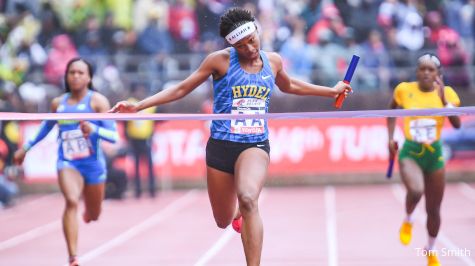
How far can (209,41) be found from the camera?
20.7 meters

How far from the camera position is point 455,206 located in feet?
55.3

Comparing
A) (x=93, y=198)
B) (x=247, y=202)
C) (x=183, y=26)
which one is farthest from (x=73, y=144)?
(x=183, y=26)

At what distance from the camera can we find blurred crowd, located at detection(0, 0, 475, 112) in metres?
20.1

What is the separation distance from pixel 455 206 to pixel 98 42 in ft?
27.1

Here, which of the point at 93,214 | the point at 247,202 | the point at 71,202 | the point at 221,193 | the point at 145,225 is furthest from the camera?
the point at 145,225

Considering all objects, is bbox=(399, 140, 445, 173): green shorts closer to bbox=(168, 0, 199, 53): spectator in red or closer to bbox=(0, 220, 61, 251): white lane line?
bbox=(0, 220, 61, 251): white lane line

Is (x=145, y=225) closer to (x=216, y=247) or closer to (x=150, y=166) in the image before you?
(x=216, y=247)

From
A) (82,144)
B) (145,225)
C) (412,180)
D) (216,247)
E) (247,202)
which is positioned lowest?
(145,225)

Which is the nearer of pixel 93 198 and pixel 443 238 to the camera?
pixel 93 198

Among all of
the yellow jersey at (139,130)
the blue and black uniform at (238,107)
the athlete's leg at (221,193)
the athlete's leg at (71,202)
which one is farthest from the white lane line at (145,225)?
the blue and black uniform at (238,107)

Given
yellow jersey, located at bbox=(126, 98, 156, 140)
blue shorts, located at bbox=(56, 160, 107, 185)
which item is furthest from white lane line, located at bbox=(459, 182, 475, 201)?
blue shorts, located at bbox=(56, 160, 107, 185)

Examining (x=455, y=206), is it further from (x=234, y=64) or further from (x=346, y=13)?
(x=234, y=64)

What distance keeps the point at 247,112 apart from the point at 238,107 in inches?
3.2

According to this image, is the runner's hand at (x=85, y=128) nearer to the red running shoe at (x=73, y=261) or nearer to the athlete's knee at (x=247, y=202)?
the red running shoe at (x=73, y=261)
